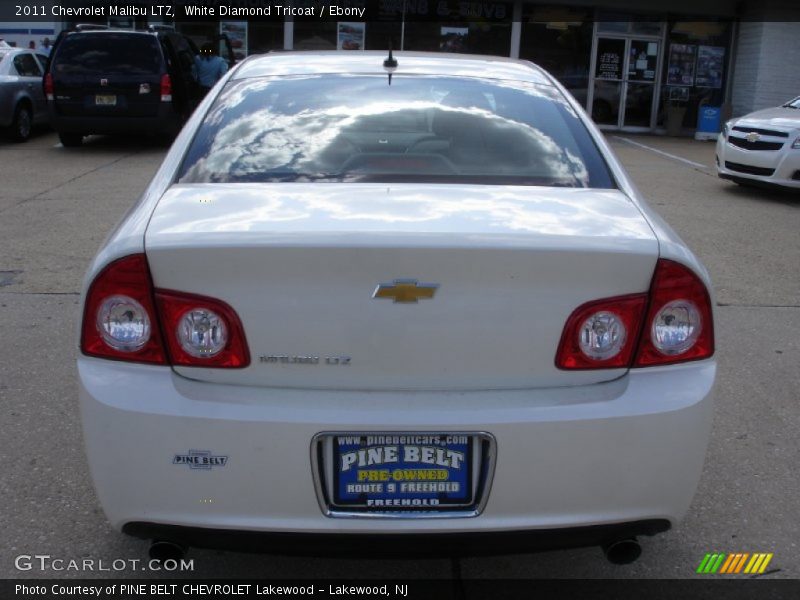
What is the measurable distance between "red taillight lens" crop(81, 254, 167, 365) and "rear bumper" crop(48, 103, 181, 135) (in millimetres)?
11848

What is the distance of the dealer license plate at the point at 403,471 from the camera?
2295 mm

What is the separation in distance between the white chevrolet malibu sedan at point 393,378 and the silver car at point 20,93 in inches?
511

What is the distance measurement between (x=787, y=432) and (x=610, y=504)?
84.4 inches

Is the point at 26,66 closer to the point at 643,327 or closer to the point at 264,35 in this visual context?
the point at 264,35

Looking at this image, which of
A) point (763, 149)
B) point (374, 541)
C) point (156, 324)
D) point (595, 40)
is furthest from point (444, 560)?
point (595, 40)

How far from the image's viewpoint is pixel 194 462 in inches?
89.7

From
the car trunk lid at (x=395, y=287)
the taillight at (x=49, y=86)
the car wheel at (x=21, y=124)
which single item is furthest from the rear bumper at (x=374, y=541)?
the car wheel at (x=21, y=124)

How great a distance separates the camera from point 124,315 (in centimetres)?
239

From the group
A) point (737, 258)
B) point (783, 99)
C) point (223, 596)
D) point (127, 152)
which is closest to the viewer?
point (223, 596)

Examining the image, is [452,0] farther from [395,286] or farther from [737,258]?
[395,286]

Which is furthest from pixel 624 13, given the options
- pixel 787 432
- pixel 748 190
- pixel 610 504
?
pixel 610 504

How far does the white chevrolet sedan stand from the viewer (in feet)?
34.6

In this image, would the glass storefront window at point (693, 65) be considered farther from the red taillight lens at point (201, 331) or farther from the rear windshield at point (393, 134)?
the red taillight lens at point (201, 331)

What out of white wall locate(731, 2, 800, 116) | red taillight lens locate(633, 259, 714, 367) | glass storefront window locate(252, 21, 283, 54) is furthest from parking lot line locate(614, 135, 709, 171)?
red taillight lens locate(633, 259, 714, 367)
